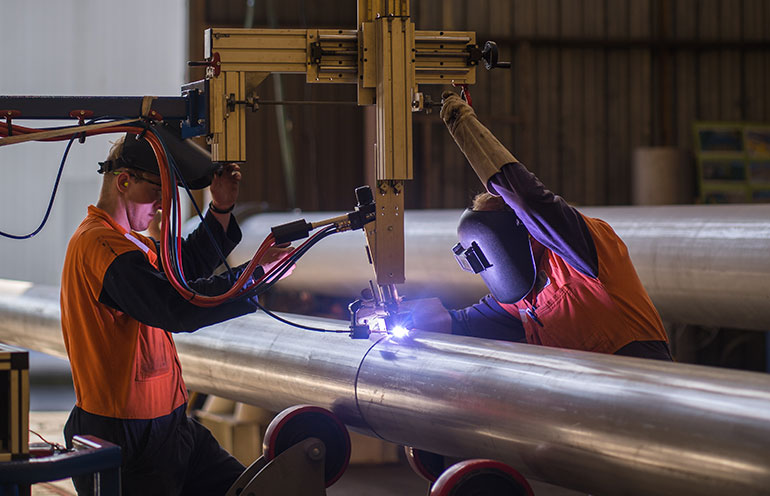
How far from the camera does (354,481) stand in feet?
15.3

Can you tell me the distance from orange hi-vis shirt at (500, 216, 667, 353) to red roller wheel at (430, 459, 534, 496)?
780 millimetres

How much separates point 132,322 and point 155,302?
0.19 metres

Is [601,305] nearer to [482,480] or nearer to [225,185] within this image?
[482,480]

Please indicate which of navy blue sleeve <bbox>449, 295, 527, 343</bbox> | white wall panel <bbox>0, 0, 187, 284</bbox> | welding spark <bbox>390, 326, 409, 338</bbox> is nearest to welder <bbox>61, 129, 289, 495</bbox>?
welding spark <bbox>390, 326, 409, 338</bbox>

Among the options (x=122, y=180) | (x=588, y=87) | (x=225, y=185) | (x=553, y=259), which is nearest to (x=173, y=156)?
(x=122, y=180)

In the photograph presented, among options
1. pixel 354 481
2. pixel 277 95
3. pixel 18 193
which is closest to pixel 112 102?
pixel 354 481

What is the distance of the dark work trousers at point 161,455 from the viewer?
244cm

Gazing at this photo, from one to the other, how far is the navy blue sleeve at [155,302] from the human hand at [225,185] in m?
0.46

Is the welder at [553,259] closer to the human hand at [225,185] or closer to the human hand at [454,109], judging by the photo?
the human hand at [454,109]

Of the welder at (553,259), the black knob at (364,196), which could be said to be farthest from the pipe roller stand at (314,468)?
the welder at (553,259)

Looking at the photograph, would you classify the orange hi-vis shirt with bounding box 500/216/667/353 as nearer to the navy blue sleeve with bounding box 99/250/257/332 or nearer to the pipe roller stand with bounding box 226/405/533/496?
the pipe roller stand with bounding box 226/405/533/496

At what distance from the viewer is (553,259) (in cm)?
266

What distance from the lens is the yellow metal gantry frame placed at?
2.15m

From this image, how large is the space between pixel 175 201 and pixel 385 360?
0.69 m
